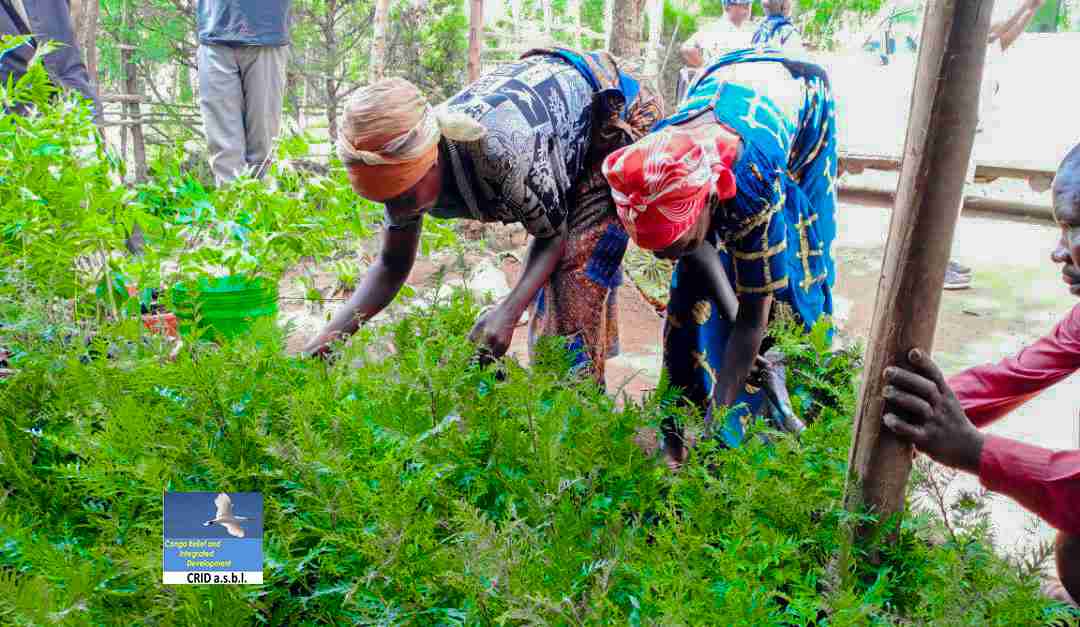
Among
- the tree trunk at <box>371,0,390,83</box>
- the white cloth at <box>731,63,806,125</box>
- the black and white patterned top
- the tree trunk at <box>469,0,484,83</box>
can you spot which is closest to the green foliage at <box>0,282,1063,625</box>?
the black and white patterned top

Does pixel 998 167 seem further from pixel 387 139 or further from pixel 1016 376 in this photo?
pixel 387 139

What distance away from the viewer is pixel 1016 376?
176 cm

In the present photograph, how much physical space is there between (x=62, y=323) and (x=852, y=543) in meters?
1.72

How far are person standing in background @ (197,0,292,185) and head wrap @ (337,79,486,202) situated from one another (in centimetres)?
291

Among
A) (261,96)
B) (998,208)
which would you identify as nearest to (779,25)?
(261,96)

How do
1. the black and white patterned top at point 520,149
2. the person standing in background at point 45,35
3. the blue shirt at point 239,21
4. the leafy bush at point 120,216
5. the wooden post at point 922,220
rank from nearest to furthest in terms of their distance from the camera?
the wooden post at point 922,220, the leafy bush at point 120,216, the black and white patterned top at point 520,149, the person standing in background at point 45,35, the blue shirt at point 239,21

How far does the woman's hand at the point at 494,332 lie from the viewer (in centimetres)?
208

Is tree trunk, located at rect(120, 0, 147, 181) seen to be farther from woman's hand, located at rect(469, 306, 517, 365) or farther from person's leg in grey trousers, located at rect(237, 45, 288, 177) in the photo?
woman's hand, located at rect(469, 306, 517, 365)

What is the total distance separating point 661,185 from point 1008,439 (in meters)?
0.88

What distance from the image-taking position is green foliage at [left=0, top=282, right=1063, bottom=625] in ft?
3.65

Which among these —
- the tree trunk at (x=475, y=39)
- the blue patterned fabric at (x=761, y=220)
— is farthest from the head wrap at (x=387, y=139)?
the tree trunk at (x=475, y=39)

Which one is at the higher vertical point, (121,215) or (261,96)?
(261,96)

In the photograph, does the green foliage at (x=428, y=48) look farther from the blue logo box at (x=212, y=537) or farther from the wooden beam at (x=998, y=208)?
the blue logo box at (x=212, y=537)

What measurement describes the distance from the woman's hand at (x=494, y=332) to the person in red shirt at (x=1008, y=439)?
104 centimetres
